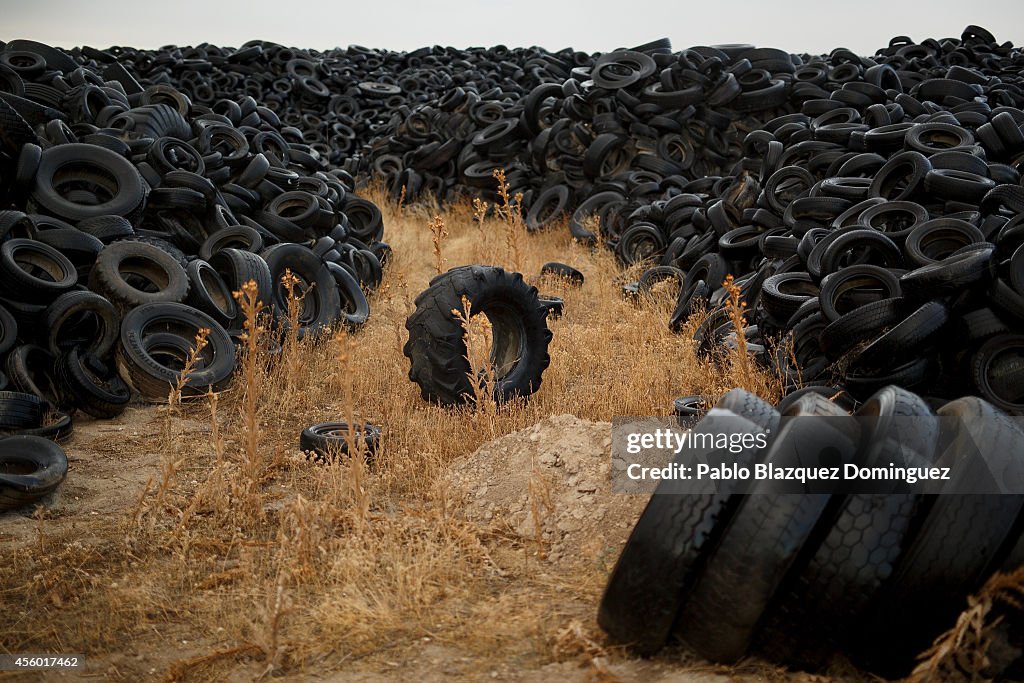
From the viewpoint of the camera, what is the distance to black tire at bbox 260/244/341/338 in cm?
848

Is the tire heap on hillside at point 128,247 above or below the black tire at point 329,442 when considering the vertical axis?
above

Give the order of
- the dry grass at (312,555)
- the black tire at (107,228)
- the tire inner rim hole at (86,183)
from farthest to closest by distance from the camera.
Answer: the tire inner rim hole at (86,183) < the black tire at (107,228) < the dry grass at (312,555)

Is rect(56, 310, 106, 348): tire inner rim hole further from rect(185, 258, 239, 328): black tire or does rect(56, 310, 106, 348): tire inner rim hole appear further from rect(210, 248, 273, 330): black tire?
rect(210, 248, 273, 330): black tire

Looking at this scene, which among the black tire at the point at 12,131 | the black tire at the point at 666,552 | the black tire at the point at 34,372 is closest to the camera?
the black tire at the point at 666,552

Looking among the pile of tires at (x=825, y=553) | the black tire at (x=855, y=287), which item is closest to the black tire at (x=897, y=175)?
the black tire at (x=855, y=287)

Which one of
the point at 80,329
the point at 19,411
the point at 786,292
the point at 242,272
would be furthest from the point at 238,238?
the point at 786,292

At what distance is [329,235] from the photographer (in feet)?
34.8

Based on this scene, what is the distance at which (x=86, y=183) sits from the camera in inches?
337

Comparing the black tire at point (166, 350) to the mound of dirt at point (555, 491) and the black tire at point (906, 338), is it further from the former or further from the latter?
the black tire at point (906, 338)

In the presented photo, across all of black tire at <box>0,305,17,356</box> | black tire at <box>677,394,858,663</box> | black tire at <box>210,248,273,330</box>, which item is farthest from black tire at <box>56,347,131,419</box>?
black tire at <box>677,394,858,663</box>

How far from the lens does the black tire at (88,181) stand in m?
7.89

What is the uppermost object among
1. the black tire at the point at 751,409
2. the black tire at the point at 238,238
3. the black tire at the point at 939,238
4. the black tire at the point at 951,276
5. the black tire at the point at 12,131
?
the black tire at the point at 12,131

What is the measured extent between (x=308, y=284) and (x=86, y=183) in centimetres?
237

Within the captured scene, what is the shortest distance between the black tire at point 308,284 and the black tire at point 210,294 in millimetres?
554
